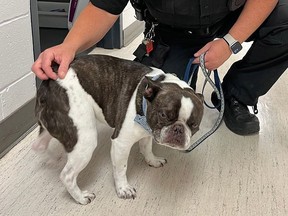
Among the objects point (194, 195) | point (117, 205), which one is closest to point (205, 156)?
point (194, 195)

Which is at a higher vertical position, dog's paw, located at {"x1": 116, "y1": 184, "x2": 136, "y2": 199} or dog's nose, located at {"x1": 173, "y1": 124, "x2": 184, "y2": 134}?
dog's nose, located at {"x1": 173, "y1": 124, "x2": 184, "y2": 134}

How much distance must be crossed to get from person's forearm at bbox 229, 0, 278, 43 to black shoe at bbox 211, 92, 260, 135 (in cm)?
43

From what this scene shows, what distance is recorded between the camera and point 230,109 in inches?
70.0

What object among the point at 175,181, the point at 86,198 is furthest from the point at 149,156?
the point at 86,198

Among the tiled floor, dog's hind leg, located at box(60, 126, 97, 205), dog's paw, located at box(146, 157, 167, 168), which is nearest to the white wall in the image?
the tiled floor

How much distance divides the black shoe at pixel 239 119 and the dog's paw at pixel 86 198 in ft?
2.40

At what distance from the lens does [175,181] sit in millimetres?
1418

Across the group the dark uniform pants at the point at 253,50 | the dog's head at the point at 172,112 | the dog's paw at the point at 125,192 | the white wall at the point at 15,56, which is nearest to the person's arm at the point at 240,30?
the dark uniform pants at the point at 253,50

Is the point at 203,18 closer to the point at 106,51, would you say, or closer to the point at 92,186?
the point at 92,186

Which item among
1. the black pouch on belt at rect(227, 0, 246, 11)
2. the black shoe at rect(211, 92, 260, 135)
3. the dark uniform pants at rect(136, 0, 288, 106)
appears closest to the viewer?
the black pouch on belt at rect(227, 0, 246, 11)

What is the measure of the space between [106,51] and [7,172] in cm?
150

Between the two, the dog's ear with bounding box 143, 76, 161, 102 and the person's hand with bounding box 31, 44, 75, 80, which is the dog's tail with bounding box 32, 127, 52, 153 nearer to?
the person's hand with bounding box 31, 44, 75, 80

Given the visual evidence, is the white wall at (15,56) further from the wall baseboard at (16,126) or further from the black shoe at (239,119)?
the black shoe at (239,119)

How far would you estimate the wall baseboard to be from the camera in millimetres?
1514
